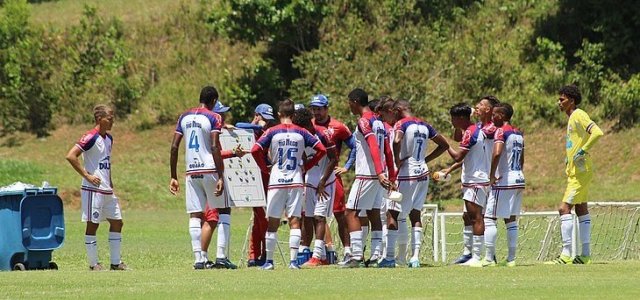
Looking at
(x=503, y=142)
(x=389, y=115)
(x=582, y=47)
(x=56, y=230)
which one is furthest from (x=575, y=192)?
(x=582, y=47)

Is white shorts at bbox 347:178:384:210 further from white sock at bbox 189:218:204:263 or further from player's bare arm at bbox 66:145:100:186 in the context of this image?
player's bare arm at bbox 66:145:100:186

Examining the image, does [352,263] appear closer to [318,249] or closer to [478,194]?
[318,249]

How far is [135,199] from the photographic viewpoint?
4597cm

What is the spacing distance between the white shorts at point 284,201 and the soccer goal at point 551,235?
4312mm

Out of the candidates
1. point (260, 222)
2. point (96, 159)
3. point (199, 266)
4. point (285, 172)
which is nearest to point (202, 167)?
point (285, 172)

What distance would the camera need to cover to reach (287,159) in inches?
754

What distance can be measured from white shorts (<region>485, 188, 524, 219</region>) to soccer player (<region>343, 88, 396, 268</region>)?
4.68ft

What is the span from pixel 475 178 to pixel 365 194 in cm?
163

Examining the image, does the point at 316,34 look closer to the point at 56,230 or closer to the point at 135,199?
the point at 135,199

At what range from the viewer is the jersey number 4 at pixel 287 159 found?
62.7 feet

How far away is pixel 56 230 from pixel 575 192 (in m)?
7.55

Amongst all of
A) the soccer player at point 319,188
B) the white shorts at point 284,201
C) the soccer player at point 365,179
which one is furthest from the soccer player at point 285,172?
the soccer player at point 365,179

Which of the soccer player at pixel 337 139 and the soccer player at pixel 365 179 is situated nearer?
the soccer player at pixel 365 179

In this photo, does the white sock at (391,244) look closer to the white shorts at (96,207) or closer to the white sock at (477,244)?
the white sock at (477,244)
